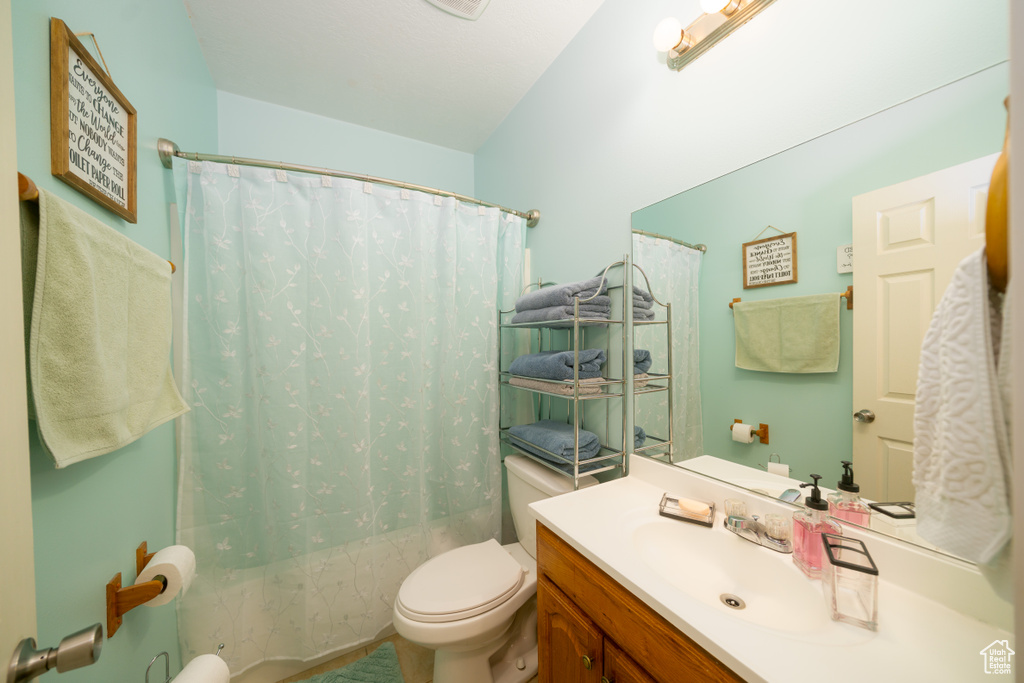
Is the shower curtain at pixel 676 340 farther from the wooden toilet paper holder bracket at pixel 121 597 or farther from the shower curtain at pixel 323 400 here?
the wooden toilet paper holder bracket at pixel 121 597

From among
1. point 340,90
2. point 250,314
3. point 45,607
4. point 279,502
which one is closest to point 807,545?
point 45,607

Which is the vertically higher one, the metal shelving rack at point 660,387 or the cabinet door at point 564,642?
the metal shelving rack at point 660,387

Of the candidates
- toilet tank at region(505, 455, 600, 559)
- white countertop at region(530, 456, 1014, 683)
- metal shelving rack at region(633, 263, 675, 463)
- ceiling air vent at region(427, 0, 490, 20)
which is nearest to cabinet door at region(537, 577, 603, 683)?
white countertop at region(530, 456, 1014, 683)

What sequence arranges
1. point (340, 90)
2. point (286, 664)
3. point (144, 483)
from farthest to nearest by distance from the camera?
point (340, 90)
point (286, 664)
point (144, 483)

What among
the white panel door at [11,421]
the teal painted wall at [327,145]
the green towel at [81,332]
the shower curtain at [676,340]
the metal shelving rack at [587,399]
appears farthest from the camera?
the teal painted wall at [327,145]

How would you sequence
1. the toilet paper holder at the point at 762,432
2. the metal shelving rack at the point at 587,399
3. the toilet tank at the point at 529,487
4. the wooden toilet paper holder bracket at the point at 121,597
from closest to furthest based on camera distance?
1. the wooden toilet paper holder bracket at the point at 121,597
2. the toilet paper holder at the point at 762,432
3. the metal shelving rack at the point at 587,399
4. the toilet tank at the point at 529,487

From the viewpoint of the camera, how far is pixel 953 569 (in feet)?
1.93

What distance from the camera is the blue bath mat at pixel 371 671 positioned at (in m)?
1.30

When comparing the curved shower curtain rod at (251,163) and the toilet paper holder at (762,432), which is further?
the curved shower curtain rod at (251,163)

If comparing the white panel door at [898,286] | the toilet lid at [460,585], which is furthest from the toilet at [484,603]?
the white panel door at [898,286]

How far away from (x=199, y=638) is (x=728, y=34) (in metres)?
2.45

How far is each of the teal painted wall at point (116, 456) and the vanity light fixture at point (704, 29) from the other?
51.5 inches

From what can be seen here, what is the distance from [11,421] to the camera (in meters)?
0.41

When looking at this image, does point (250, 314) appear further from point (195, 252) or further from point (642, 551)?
point (642, 551)
